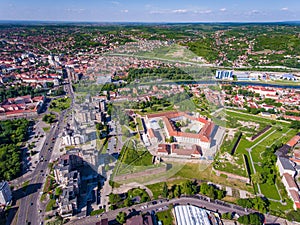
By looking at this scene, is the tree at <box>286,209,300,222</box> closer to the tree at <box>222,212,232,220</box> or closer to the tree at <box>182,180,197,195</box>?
the tree at <box>222,212,232,220</box>

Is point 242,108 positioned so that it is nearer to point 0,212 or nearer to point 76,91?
point 76,91

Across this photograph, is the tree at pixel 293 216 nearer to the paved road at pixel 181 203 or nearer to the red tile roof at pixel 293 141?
the paved road at pixel 181 203

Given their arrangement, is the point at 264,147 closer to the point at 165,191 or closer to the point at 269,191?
the point at 269,191

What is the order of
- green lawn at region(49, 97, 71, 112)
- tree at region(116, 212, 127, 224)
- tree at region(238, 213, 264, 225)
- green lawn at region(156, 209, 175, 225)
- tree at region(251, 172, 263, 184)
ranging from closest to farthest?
tree at region(238, 213, 264, 225) < tree at region(116, 212, 127, 224) < green lawn at region(156, 209, 175, 225) < tree at region(251, 172, 263, 184) < green lawn at region(49, 97, 71, 112)

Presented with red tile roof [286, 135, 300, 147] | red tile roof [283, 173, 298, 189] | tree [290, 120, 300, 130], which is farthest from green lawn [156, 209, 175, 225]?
tree [290, 120, 300, 130]

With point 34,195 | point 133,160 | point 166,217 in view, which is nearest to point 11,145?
point 34,195

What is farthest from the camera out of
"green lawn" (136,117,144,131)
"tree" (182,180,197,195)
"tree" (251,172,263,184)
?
"green lawn" (136,117,144,131)
